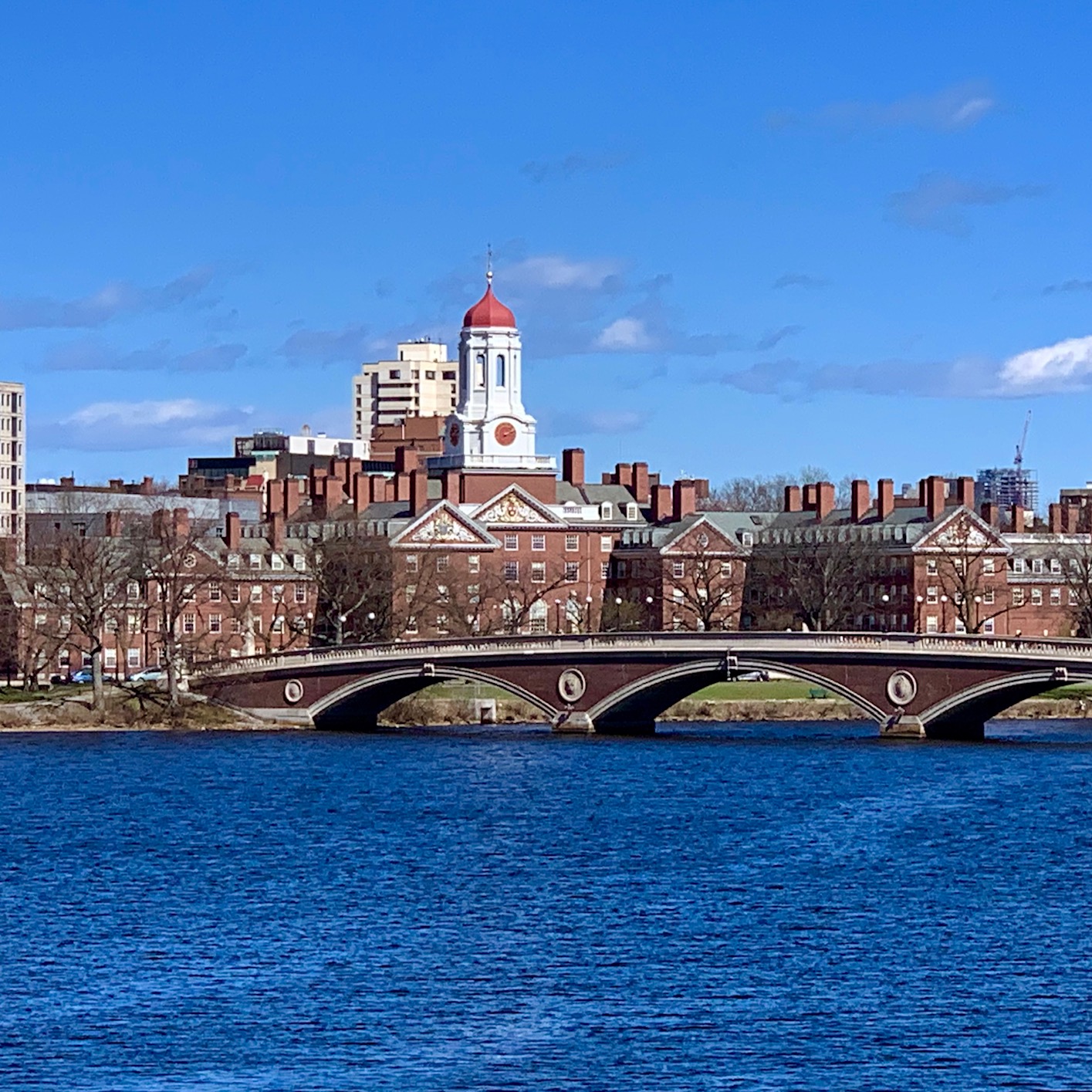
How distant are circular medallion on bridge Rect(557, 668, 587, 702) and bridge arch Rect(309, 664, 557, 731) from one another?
0.83 m

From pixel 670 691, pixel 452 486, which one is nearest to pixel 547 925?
pixel 670 691

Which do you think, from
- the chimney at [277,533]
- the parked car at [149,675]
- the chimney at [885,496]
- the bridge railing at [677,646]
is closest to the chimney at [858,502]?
the chimney at [885,496]

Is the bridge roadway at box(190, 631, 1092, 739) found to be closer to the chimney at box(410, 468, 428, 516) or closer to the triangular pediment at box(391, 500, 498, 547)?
the triangular pediment at box(391, 500, 498, 547)

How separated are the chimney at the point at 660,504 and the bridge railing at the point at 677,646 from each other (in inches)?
2409

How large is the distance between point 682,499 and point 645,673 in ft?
212

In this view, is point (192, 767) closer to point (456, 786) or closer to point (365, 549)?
point (456, 786)

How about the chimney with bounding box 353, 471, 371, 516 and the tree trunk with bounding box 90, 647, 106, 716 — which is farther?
the chimney with bounding box 353, 471, 371, 516

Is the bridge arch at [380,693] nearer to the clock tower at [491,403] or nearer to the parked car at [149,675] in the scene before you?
the parked car at [149,675]

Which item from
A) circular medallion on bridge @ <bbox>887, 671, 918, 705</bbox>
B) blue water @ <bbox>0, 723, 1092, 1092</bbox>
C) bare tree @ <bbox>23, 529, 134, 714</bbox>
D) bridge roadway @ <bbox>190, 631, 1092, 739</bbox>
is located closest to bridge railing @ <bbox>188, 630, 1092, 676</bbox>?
bridge roadway @ <bbox>190, 631, 1092, 739</bbox>

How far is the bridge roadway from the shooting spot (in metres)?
98.0

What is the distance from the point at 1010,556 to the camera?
6240 inches

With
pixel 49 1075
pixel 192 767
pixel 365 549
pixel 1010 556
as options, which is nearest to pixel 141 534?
pixel 365 549

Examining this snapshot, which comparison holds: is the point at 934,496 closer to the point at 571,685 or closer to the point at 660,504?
the point at 660,504

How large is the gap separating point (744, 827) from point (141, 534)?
55.1 meters
